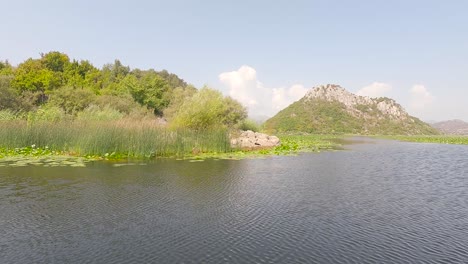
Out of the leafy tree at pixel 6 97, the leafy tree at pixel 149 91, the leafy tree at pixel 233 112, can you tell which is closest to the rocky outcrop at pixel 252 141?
the leafy tree at pixel 233 112

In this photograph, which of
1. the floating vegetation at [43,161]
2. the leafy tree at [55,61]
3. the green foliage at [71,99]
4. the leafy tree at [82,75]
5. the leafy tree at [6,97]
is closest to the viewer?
the floating vegetation at [43,161]

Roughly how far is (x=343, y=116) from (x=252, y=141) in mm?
98399

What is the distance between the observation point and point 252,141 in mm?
30922

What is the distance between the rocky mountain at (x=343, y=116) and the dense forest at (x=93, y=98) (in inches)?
2244

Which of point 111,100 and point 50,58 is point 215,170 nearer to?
point 111,100

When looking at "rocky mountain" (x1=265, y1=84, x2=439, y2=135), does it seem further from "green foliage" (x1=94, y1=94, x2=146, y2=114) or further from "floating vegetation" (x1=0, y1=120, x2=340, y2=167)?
"floating vegetation" (x1=0, y1=120, x2=340, y2=167)

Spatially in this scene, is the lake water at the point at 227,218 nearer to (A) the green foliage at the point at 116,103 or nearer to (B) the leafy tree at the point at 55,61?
(A) the green foliage at the point at 116,103

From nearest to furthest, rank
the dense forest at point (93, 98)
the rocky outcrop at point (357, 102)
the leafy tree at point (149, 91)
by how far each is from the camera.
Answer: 1. the dense forest at point (93, 98)
2. the leafy tree at point (149, 91)
3. the rocky outcrop at point (357, 102)

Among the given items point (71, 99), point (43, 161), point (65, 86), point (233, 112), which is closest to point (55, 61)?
point (65, 86)

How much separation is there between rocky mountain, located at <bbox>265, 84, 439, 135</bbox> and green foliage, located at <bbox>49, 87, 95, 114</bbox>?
226ft

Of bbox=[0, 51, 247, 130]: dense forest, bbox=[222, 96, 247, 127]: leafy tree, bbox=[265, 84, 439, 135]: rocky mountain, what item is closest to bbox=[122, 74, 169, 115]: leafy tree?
bbox=[0, 51, 247, 130]: dense forest

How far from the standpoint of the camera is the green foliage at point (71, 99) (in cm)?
3762

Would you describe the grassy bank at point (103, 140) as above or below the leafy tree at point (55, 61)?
below

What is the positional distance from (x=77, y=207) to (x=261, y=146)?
22540 millimetres
